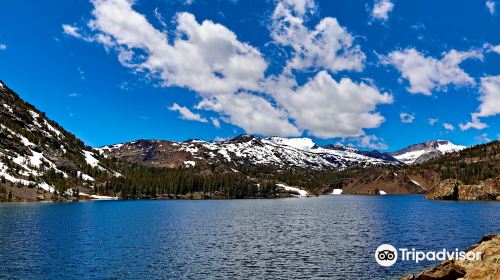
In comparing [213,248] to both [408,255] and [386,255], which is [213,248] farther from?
[408,255]

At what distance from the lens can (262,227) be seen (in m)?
125

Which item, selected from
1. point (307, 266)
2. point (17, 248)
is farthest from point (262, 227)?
point (17, 248)

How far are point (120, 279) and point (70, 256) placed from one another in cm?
2086

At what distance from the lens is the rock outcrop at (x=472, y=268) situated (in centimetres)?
3772

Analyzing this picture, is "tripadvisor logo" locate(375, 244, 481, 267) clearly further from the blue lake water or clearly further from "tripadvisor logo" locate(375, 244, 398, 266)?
the blue lake water

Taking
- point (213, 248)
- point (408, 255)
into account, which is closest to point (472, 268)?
point (408, 255)

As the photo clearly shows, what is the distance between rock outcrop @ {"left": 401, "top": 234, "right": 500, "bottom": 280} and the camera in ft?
124

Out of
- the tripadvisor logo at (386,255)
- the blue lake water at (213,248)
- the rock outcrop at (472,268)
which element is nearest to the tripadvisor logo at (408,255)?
the tripadvisor logo at (386,255)

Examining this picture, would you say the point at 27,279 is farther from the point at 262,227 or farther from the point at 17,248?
the point at 262,227

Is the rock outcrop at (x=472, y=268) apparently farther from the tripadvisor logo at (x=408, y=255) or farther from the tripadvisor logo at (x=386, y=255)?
the tripadvisor logo at (x=386, y=255)

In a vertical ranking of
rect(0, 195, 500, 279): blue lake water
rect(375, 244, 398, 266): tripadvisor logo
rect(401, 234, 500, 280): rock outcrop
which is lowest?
rect(0, 195, 500, 279): blue lake water

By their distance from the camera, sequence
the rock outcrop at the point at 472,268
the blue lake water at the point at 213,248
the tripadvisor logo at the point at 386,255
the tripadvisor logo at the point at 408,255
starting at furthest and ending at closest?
the tripadvisor logo at the point at 408,255 < the tripadvisor logo at the point at 386,255 < the blue lake water at the point at 213,248 < the rock outcrop at the point at 472,268

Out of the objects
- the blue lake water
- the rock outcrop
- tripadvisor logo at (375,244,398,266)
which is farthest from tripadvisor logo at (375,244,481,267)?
the rock outcrop

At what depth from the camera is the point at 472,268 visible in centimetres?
4169
